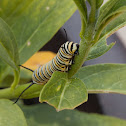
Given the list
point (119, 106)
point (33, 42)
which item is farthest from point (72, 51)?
point (119, 106)

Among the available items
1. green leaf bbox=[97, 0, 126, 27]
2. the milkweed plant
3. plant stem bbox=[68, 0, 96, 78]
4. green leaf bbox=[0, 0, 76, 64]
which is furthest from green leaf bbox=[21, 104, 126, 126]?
green leaf bbox=[97, 0, 126, 27]

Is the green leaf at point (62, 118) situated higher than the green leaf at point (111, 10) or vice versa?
the green leaf at point (111, 10)

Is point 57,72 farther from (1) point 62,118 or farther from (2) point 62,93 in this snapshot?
(1) point 62,118

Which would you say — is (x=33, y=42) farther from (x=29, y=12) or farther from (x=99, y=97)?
(x=99, y=97)

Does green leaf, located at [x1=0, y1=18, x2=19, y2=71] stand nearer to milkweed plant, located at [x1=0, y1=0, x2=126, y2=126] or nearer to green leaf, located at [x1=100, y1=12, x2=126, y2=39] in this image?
milkweed plant, located at [x1=0, y1=0, x2=126, y2=126]

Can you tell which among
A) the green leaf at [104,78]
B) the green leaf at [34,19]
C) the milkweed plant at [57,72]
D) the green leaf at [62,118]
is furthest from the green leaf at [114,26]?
the green leaf at [62,118]

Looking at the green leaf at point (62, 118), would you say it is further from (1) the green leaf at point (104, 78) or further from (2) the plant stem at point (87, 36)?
(2) the plant stem at point (87, 36)
